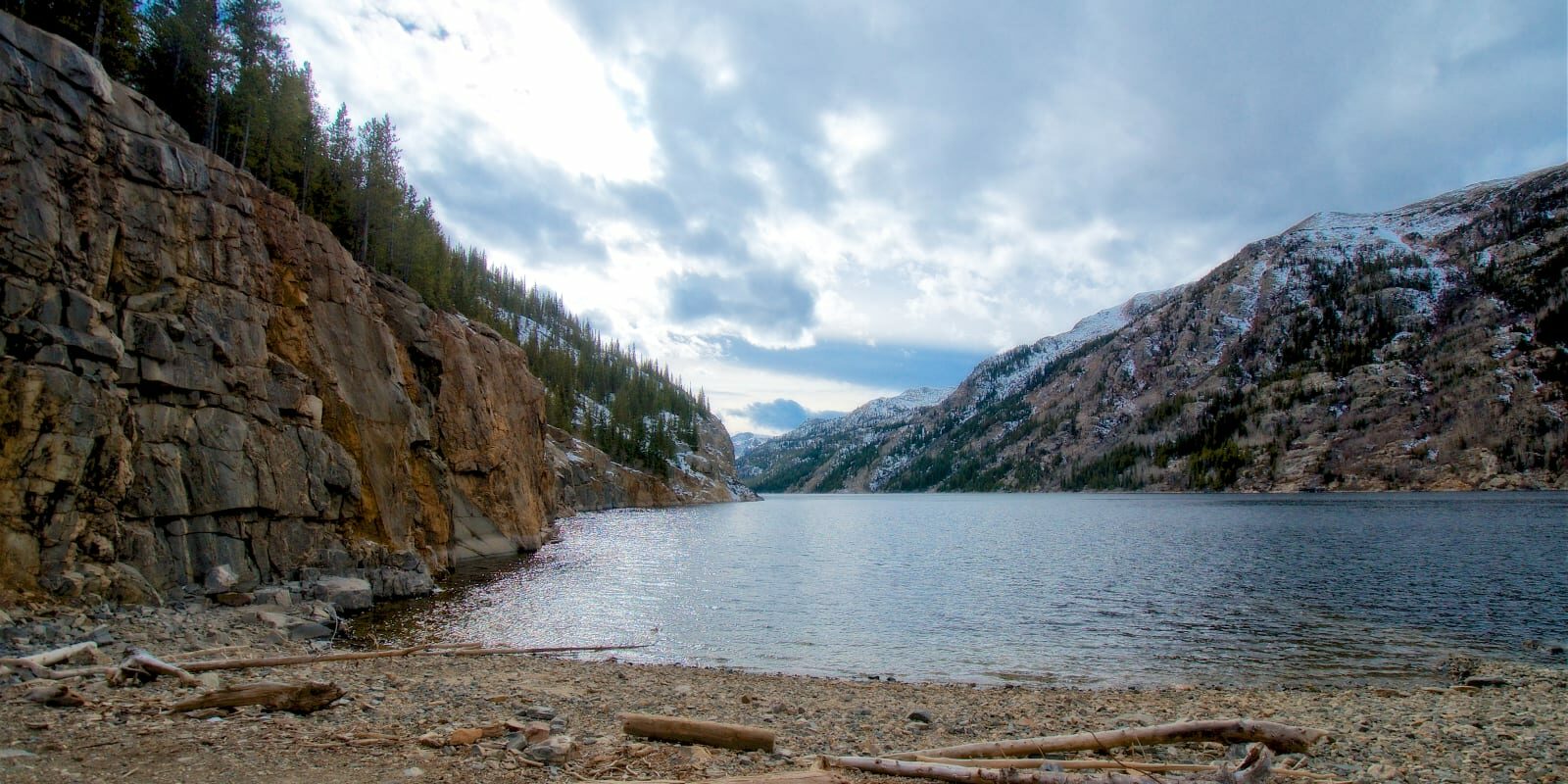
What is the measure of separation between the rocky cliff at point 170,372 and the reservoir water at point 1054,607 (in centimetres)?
601

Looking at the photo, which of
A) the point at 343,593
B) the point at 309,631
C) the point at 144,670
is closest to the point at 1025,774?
the point at 144,670

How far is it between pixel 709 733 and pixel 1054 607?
26664mm

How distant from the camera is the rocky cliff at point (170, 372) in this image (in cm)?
1931

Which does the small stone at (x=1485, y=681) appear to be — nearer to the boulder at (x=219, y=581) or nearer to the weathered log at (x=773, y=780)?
the weathered log at (x=773, y=780)

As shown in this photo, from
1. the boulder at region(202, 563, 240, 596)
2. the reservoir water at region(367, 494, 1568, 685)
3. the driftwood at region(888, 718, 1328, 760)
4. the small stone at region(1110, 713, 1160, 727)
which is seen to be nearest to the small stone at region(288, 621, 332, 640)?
the reservoir water at region(367, 494, 1568, 685)

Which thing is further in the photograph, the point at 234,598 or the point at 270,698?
the point at 234,598

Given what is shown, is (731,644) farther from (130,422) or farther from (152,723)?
(130,422)

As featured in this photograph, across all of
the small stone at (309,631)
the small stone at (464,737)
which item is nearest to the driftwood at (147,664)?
the small stone at (309,631)

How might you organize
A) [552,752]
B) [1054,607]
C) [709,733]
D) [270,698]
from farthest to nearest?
[1054,607], [270,698], [709,733], [552,752]

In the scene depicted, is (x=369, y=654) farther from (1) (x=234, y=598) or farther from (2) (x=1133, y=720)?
(2) (x=1133, y=720)

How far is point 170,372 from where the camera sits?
Answer: 78.3 ft

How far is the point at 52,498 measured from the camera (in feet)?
62.6

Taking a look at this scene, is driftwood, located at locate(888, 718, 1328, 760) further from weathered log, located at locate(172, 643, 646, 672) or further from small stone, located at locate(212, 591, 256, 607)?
small stone, located at locate(212, 591, 256, 607)

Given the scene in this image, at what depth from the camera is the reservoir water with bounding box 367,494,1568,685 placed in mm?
22844
